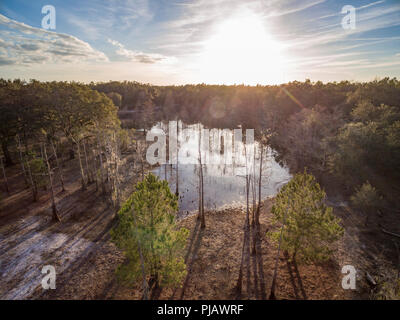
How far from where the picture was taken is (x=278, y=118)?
76.6 m

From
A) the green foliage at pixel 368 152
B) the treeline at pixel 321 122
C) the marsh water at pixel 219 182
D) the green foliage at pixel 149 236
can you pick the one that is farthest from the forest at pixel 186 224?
the marsh water at pixel 219 182

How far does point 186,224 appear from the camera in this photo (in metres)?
26.1

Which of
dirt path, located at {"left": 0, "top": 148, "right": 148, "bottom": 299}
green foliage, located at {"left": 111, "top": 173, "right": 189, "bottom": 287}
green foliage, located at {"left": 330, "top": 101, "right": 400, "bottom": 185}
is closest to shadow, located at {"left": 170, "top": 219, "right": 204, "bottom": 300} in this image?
green foliage, located at {"left": 111, "top": 173, "right": 189, "bottom": 287}

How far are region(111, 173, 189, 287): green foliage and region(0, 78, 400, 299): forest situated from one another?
7 centimetres

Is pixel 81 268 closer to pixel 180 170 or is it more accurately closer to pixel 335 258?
pixel 335 258

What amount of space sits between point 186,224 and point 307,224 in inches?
570

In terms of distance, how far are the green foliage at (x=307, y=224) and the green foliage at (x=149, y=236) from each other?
27.9 feet

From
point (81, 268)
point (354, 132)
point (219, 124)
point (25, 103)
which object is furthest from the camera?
point (219, 124)

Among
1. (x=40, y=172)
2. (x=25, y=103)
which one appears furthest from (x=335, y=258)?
(x=25, y=103)

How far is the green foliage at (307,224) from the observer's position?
15703 mm

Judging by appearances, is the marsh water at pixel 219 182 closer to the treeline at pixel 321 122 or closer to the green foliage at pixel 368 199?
the treeline at pixel 321 122

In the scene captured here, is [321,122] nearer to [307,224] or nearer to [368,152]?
[368,152]

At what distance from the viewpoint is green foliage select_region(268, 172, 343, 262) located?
618 inches

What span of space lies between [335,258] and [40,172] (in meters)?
37.4
